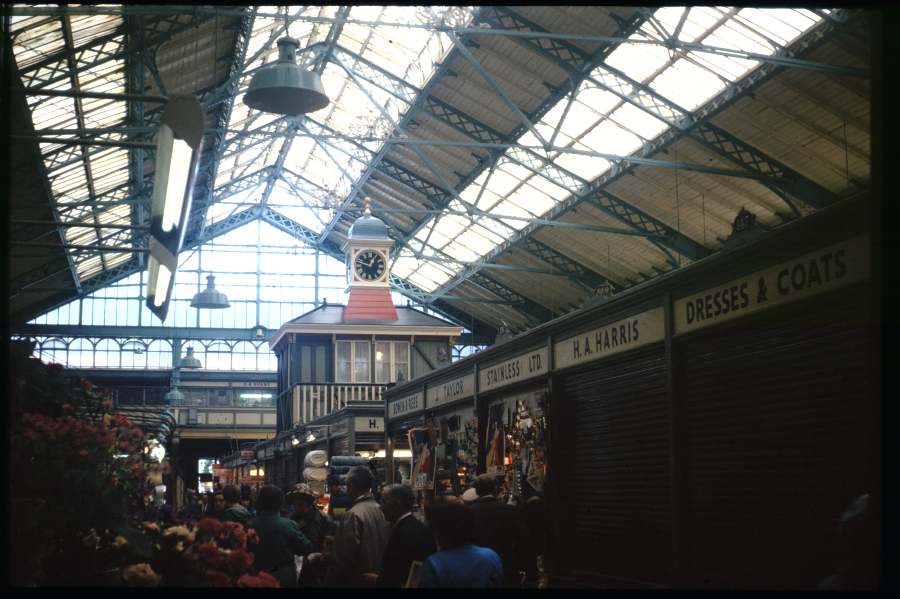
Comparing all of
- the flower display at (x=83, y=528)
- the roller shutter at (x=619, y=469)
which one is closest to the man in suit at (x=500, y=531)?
the roller shutter at (x=619, y=469)

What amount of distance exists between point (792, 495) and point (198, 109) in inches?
151

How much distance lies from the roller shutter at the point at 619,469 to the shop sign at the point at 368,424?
1118 centimetres

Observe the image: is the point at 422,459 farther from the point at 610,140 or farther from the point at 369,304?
the point at 369,304

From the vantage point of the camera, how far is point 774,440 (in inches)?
242

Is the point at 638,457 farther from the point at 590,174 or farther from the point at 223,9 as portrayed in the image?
the point at 590,174

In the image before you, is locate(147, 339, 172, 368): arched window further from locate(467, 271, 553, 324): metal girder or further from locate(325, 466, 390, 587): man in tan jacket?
locate(325, 466, 390, 587): man in tan jacket

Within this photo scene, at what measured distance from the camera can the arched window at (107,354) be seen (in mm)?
42219

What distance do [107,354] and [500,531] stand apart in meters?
37.2

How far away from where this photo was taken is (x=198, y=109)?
12.0ft

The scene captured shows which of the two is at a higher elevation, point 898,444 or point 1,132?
point 1,132

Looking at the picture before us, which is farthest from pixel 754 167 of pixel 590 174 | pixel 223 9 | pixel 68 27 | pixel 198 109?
pixel 198 109

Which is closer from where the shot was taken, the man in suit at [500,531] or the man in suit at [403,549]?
the man in suit at [403,549]

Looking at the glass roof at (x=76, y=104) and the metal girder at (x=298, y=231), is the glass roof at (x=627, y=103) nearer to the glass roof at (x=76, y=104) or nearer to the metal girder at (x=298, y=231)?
the glass roof at (x=76, y=104)

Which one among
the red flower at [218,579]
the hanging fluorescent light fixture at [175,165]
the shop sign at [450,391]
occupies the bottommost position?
the red flower at [218,579]
